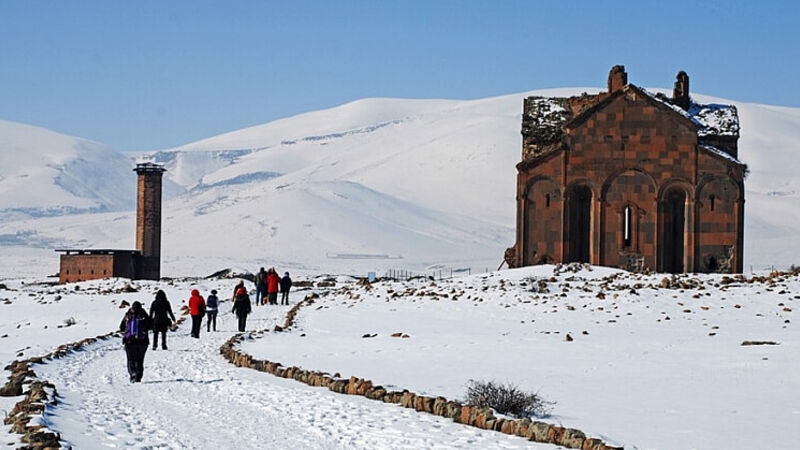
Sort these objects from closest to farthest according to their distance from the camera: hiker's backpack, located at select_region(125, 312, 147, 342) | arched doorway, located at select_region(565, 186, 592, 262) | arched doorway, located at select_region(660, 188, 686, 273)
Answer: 1. hiker's backpack, located at select_region(125, 312, 147, 342)
2. arched doorway, located at select_region(660, 188, 686, 273)
3. arched doorway, located at select_region(565, 186, 592, 262)

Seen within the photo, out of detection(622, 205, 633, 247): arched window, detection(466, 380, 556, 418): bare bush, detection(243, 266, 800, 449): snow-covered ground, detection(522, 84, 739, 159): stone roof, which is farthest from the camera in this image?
detection(522, 84, 739, 159): stone roof

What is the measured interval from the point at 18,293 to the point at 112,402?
40.4 metres

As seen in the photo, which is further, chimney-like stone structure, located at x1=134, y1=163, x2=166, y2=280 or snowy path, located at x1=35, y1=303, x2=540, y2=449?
chimney-like stone structure, located at x1=134, y1=163, x2=166, y2=280

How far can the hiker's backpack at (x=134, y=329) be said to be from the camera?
19.0 metres

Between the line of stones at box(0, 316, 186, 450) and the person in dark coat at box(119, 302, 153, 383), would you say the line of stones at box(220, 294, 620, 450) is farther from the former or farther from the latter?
the line of stones at box(0, 316, 186, 450)

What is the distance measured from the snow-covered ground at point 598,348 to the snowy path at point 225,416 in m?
1.39

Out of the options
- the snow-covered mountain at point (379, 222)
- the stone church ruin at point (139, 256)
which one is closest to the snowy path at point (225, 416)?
the stone church ruin at point (139, 256)

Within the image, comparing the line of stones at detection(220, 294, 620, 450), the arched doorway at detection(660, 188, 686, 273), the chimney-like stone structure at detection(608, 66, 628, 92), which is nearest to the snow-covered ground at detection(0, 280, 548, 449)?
the line of stones at detection(220, 294, 620, 450)

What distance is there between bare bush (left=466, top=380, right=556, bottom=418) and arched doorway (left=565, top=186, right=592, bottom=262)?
28161mm

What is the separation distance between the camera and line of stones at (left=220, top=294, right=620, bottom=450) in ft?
39.6

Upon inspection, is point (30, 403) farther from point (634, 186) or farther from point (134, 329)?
point (634, 186)

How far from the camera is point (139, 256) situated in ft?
243

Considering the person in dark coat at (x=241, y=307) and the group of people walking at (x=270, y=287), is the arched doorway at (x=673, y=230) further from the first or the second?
the person in dark coat at (x=241, y=307)

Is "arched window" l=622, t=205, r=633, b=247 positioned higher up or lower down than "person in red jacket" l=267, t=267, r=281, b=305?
higher up
